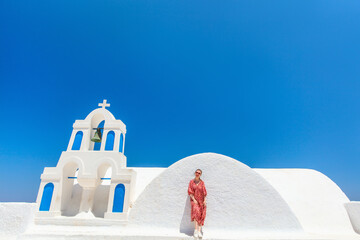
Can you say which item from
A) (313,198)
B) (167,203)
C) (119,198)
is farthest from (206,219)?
(313,198)

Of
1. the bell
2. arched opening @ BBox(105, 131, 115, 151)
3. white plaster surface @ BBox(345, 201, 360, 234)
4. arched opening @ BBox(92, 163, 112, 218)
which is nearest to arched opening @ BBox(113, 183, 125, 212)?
arched opening @ BBox(92, 163, 112, 218)

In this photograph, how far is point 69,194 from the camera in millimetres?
9641

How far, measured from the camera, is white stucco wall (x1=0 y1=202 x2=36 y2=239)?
6449mm

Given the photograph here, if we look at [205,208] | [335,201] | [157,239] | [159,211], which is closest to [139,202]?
[159,211]

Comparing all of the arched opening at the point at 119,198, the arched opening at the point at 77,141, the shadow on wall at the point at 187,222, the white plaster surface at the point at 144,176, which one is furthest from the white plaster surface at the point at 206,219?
the white plaster surface at the point at 144,176

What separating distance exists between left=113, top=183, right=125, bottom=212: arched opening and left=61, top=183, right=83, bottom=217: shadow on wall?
231 cm

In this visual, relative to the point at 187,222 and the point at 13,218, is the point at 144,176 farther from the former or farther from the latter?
the point at 13,218

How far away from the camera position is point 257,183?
24.0 feet

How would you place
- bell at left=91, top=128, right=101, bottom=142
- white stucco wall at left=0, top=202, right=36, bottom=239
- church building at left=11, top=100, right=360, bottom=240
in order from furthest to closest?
bell at left=91, top=128, right=101, bottom=142, church building at left=11, top=100, right=360, bottom=240, white stucco wall at left=0, top=202, right=36, bottom=239

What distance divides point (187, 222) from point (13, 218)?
17.9ft

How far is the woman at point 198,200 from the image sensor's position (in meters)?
6.47

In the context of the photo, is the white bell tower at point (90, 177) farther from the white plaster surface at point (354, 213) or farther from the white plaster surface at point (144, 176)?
the white plaster surface at point (354, 213)

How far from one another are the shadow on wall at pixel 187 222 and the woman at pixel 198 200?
38 cm

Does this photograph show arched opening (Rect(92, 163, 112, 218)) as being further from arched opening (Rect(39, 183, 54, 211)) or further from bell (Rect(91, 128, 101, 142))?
arched opening (Rect(39, 183, 54, 211))
